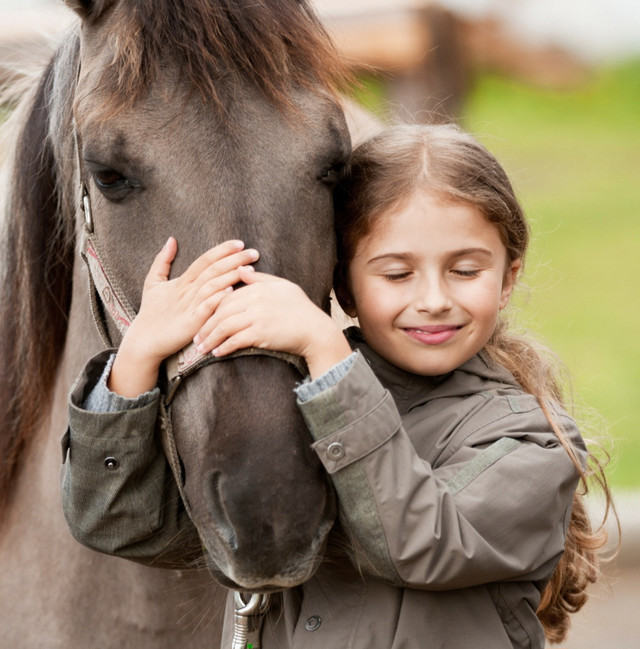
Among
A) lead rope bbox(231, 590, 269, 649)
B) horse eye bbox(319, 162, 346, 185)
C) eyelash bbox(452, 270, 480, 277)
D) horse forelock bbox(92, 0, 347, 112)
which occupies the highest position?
horse forelock bbox(92, 0, 347, 112)

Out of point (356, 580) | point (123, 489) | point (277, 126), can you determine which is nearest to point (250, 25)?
point (277, 126)

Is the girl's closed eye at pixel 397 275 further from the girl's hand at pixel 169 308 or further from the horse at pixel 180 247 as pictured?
the girl's hand at pixel 169 308

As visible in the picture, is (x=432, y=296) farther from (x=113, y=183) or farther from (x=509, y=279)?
(x=113, y=183)

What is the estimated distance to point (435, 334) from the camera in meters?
1.83

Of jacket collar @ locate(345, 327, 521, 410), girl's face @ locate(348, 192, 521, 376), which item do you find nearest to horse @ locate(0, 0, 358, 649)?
girl's face @ locate(348, 192, 521, 376)

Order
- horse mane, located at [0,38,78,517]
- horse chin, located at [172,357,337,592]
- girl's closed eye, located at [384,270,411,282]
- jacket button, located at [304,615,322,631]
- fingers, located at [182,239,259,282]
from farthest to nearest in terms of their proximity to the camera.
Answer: horse mane, located at [0,38,78,517]
girl's closed eye, located at [384,270,411,282]
jacket button, located at [304,615,322,631]
fingers, located at [182,239,259,282]
horse chin, located at [172,357,337,592]

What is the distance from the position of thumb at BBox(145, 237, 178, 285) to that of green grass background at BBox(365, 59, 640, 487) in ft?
20.0

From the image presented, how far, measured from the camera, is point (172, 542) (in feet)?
5.78

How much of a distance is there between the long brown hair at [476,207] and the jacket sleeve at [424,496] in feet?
0.46

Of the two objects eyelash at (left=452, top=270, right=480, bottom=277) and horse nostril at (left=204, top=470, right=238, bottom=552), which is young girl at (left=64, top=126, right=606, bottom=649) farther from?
horse nostril at (left=204, top=470, right=238, bottom=552)

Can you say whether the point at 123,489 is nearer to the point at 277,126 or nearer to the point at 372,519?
the point at 372,519

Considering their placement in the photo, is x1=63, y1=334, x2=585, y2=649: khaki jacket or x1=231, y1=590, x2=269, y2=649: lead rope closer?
x1=63, y1=334, x2=585, y2=649: khaki jacket

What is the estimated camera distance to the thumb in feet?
5.46

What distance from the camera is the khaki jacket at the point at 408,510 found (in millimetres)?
1563
